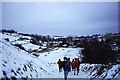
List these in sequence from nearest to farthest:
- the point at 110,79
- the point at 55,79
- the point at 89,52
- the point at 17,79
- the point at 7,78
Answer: the point at 7,78 < the point at 17,79 < the point at 110,79 < the point at 55,79 < the point at 89,52

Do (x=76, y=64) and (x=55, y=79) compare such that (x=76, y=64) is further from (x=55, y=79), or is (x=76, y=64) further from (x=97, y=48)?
(x=97, y=48)

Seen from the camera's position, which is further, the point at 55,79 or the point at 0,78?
the point at 55,79

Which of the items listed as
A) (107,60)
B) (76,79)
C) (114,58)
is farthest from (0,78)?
(114,58)

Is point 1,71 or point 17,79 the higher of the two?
→ point 1,71

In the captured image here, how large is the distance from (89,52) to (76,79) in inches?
1116

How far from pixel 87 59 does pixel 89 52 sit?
3.05 meters

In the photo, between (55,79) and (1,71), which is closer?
(1,71)

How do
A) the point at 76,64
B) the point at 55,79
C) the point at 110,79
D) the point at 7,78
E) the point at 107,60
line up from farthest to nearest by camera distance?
the point at 107,60
the point at 76,64
the point at 55,79
the point at 110,79
the point at 7,78

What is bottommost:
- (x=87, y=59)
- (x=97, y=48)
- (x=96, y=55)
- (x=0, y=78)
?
(x=87, y=59)

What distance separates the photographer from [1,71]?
3773mm

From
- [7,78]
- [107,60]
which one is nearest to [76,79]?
[7,78]

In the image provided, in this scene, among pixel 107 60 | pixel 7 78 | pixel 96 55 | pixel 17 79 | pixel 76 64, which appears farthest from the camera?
pixel 96 55

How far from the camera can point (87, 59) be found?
103ft

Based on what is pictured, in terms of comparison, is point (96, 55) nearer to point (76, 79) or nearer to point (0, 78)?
point (76, 79)
